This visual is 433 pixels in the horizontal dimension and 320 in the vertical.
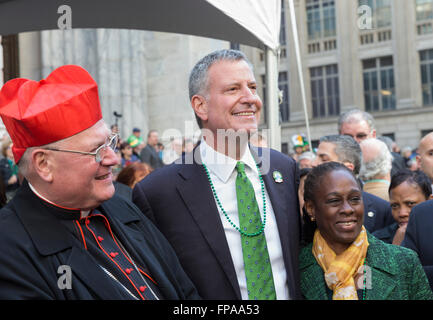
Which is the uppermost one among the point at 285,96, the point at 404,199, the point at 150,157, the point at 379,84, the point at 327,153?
the point at 379,84

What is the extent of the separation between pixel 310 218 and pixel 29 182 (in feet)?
5.22

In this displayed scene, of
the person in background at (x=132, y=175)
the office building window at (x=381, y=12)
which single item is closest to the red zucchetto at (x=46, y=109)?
the person in background at (x=132, y=175)

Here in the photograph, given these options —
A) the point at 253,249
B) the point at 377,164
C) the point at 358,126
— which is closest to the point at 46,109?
the point at 253,249

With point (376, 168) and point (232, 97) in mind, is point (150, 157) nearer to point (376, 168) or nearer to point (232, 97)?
point (376, 168)

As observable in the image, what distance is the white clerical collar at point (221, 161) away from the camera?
2.93 metres

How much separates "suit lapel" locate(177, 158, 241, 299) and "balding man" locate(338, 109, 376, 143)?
3143mm

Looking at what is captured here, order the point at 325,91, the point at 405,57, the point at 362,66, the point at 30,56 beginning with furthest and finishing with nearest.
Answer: the point at 325,91, the point at 362,66, the point at 405,57, the point at 30,56

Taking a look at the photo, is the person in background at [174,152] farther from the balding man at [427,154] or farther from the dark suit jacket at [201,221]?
the dark suit jacket at [201,221]

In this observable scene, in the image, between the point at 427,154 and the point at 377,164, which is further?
the point at 377,164

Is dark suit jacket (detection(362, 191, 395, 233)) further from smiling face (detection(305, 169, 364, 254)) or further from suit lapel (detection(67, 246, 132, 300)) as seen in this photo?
suit lapel (detection(67, 246, 132, 300))

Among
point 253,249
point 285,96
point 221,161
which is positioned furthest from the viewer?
point 285,96

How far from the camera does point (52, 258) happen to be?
2078mm

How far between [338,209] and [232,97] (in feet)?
2.61
